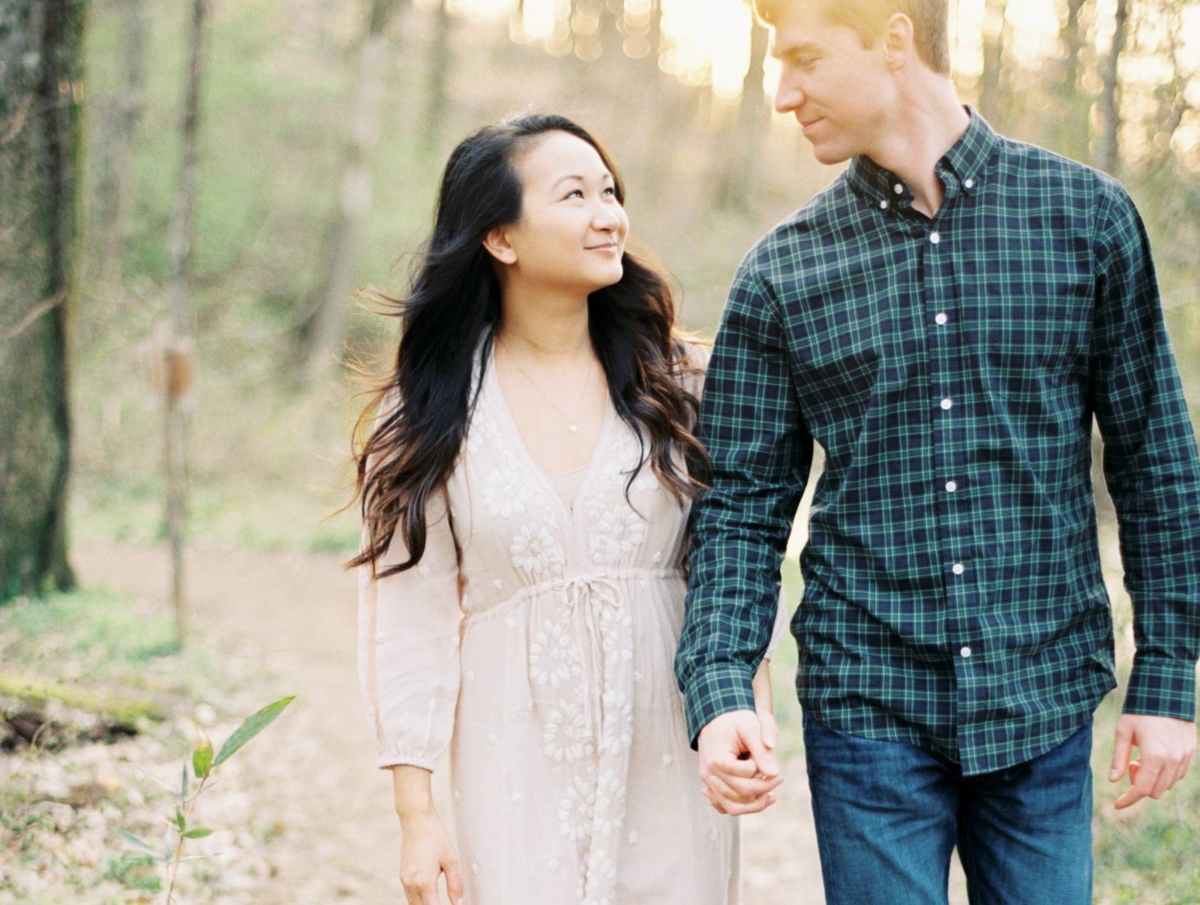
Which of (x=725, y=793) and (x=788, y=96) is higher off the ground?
(x=788, y=96)

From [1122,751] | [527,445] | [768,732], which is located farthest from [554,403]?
[1122,751]

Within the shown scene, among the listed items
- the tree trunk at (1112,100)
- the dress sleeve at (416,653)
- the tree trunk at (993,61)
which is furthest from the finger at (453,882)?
the tree trunk at (993,61)

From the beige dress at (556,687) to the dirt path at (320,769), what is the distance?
2241 millimetres

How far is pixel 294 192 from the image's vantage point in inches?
746

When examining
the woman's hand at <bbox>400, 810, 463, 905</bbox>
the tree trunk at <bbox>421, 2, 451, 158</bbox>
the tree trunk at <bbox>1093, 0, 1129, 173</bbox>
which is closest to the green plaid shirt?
the woman's hand at <bbox>400, 810, 463, 905</bbox>

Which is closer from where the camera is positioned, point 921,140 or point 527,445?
point 921,140

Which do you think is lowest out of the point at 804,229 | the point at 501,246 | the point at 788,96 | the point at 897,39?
the point at 501,246

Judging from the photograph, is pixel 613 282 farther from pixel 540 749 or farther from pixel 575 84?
pixel 575 84

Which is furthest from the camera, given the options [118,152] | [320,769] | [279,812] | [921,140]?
[118,152]

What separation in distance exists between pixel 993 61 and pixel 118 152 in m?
13.0

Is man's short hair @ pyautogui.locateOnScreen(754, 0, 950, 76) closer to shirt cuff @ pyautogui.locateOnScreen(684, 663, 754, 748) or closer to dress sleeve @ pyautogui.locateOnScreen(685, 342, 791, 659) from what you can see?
dress sleeve @ pyautogui.locateOnScreen(685, 342, 791, 659)

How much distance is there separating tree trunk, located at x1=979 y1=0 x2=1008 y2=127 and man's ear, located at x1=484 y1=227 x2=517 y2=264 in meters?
5.01

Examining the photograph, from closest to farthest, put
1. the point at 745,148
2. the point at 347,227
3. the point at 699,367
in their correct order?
the point at 699,367 < the point at 347,227 < the point at 745,148

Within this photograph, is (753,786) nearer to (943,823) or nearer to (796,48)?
(943,823)
